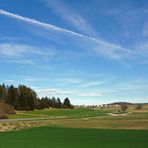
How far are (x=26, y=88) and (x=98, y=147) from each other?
13654 centimetres

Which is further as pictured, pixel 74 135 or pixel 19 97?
pixel 19 97

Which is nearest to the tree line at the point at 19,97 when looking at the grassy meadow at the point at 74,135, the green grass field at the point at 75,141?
the grassy meadow at the point at 74,135

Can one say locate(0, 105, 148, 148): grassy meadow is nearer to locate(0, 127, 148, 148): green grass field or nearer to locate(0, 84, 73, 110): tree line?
locate(0, 127, 148, 148): green grass field

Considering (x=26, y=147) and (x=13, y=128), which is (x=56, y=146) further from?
(x=13, y=128)

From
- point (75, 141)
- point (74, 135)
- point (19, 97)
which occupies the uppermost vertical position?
point (19, 97)

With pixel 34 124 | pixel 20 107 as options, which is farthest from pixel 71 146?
pixel 20 107

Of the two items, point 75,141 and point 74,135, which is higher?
point 74,135

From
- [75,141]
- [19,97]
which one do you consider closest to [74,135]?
[75,141]

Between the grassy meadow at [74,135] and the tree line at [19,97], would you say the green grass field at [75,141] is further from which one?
the tree line at [19,97]

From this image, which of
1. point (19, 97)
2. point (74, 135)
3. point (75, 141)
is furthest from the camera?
point (19, 97)

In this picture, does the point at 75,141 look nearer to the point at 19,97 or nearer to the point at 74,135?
the point at 74,135

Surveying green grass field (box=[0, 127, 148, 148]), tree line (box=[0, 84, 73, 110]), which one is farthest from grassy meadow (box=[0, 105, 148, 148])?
tree line (box=[0, 84, 73, 110])

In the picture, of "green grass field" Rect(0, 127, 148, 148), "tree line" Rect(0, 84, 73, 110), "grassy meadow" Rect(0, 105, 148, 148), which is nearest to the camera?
"green grass field" Rect(0, 127, 148, 148)

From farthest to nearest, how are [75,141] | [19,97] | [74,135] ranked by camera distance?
1. [19,97]
2. [74,135]
3. [75,141]
